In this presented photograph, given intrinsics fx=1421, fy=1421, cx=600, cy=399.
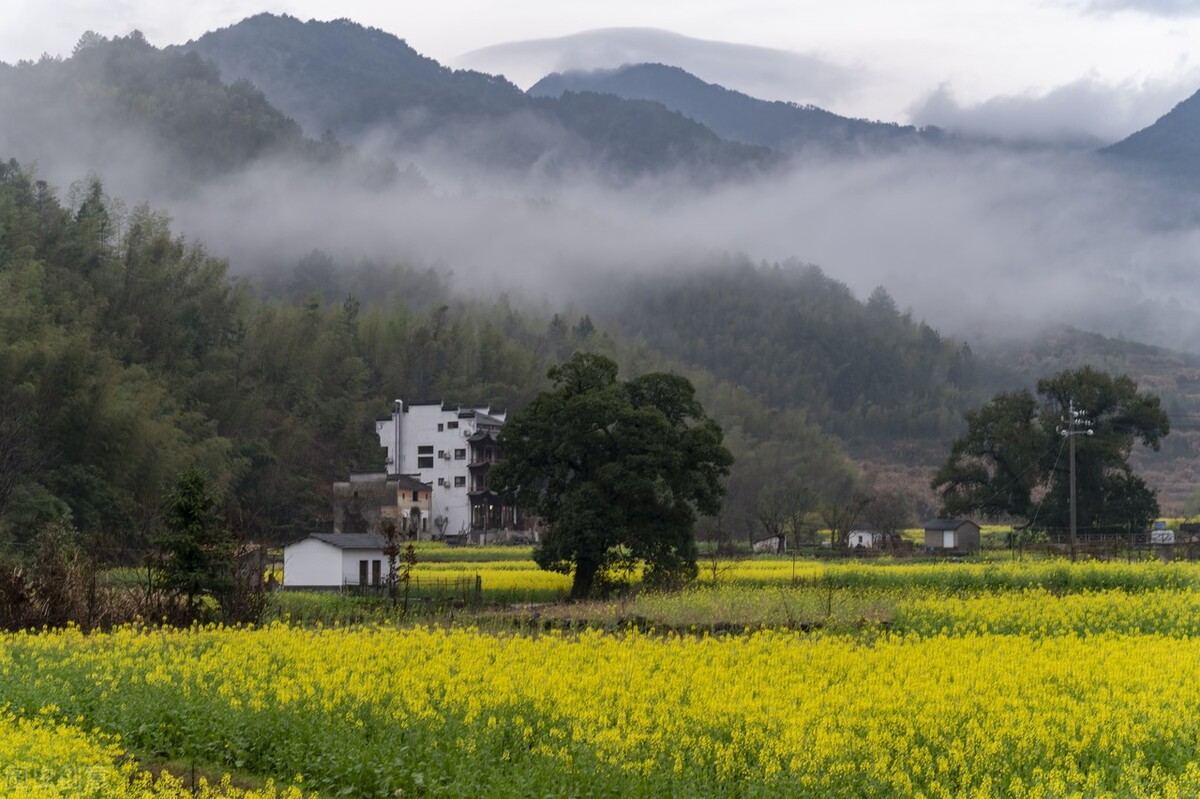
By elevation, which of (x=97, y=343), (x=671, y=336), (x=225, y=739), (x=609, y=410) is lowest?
(x=225, y=739)

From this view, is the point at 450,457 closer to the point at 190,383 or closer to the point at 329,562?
the point at 190,383

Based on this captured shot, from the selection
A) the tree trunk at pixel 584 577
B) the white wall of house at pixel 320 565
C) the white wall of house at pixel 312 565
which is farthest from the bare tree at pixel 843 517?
the white wall of house at pixel 312 565

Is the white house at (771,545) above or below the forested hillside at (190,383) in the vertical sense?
below

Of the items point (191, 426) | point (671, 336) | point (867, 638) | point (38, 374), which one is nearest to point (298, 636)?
point (867, 638)

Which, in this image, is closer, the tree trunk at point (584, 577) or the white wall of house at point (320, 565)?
the tree trunk at point (584, 577)

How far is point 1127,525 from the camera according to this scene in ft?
220

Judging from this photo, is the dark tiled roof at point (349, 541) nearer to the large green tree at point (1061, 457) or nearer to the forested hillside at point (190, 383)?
the forested hillside at point (190, 383)

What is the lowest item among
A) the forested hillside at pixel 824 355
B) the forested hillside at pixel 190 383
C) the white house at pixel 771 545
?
the white house at pixel 771 545

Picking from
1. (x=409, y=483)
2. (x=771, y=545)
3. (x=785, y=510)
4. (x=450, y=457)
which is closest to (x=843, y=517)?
(x=771, y=545)

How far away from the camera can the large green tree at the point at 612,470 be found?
38.7m

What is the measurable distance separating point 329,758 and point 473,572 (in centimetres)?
3393

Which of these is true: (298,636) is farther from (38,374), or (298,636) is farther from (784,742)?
(38,374)

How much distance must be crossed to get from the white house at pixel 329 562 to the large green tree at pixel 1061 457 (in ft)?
118

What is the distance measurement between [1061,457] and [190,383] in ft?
148
